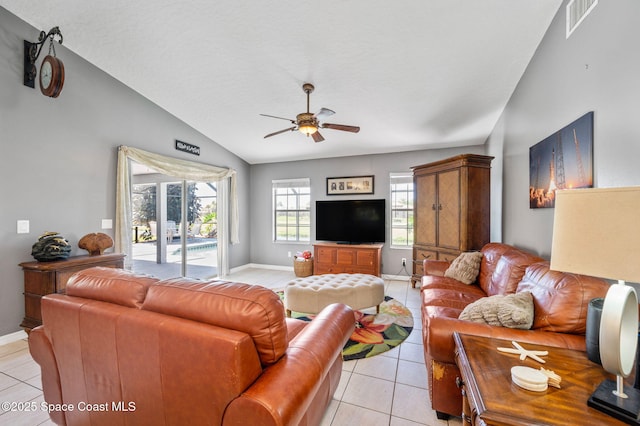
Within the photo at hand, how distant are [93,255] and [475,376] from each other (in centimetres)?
399

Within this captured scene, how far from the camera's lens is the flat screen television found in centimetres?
525

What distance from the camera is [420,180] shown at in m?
4.55

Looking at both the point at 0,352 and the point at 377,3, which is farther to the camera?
the point at 0,352

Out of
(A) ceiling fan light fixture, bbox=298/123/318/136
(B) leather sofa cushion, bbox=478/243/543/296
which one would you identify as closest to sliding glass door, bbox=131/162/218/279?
(A) ceiling fan light fixture, bbox=298/123/318/136

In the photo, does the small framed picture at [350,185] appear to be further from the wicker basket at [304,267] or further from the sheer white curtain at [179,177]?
the sheer white curtain at [179,177]

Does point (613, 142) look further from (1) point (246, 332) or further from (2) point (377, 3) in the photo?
(1) point (246, 332)

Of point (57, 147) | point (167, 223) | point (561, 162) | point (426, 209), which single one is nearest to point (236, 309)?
point (561, 162)

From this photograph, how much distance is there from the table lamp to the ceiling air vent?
5.60ft

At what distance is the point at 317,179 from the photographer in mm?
5918

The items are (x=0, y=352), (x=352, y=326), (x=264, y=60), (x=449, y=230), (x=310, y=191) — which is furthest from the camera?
(x=310, y=191)

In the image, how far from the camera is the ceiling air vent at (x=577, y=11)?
1688 millimetres

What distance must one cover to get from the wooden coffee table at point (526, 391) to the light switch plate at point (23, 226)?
4192mm

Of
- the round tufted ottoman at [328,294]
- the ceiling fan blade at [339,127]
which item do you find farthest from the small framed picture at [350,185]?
the round tufted ottoman at [328,294]

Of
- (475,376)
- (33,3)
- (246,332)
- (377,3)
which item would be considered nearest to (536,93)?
(377,3)
